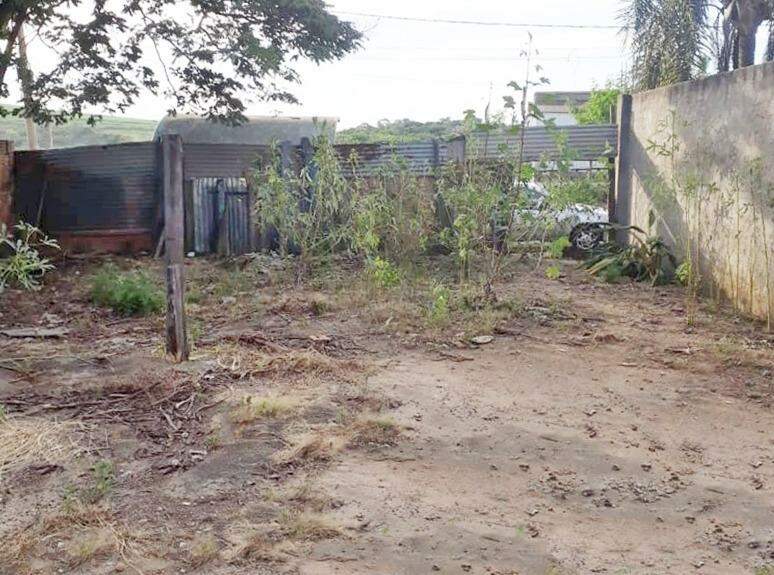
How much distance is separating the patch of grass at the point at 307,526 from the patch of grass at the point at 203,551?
0.28 m

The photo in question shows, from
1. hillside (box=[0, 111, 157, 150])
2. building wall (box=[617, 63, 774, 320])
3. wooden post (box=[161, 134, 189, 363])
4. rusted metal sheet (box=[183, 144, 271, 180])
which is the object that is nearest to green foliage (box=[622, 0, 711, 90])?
building wall (box=[617, 63, 774, 320])

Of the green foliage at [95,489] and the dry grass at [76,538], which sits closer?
the dry grass at [76,538]

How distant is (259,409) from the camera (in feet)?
14.5

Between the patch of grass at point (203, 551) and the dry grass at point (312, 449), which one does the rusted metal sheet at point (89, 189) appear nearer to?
the dry grass at point (312, 449)

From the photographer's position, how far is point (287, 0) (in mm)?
9320

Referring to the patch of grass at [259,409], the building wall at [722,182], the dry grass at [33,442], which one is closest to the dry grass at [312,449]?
the patch of grass at [259,409]

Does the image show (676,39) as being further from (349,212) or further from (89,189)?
(89,189)

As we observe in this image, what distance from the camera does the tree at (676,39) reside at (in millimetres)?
11844

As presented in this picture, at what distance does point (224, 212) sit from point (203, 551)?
825 cm

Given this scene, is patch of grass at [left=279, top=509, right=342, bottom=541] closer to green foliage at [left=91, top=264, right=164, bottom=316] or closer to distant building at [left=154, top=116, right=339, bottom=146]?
green foliage at [left=91, top=264, right=164, bottom=316]

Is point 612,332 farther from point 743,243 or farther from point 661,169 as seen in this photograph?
point 661,169

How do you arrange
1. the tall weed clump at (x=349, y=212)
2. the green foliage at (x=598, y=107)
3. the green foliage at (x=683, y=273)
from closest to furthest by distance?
the green foliage at (x=683, y=273) → the tall weed clump at (x=349, y=212) → the green foliage at (x=598, y=107)

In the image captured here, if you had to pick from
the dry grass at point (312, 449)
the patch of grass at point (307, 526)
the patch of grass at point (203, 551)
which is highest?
the dry grass at point (312, 449)

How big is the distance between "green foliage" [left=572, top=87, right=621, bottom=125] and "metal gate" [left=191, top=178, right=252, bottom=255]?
29.8 feet
